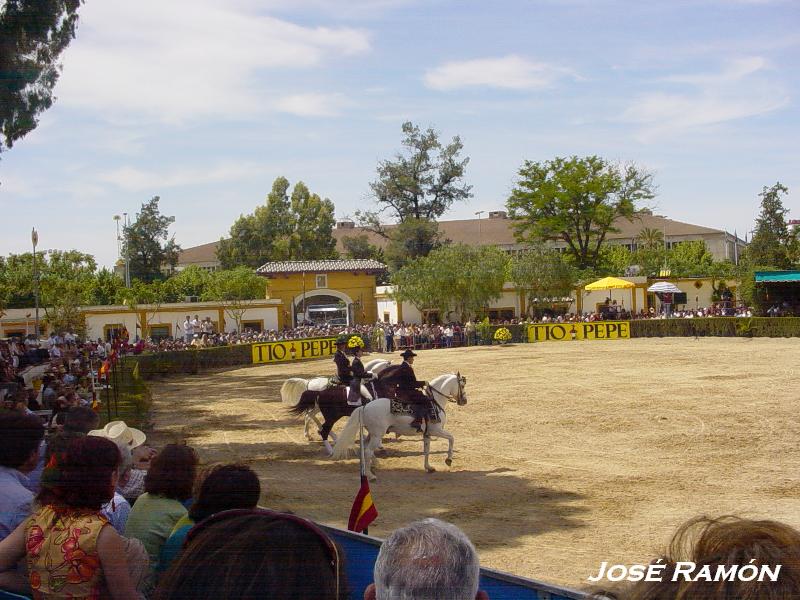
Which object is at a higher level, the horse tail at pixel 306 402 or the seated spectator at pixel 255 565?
the seated spectator at pixel 255 565

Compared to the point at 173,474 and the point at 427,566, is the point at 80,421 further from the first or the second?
the point at 427,566

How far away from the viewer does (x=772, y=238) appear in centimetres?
5416

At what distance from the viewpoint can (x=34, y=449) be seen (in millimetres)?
4398

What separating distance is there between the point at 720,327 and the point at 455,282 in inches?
613

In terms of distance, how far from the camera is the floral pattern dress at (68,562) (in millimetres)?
3070

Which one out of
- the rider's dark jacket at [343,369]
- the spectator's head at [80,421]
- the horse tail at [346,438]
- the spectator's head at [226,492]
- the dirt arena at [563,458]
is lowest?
the dirt arena at [563,458]

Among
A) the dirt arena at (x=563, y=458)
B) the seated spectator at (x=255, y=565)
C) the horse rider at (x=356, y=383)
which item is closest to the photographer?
the seated spectator at (x=255, y=565)

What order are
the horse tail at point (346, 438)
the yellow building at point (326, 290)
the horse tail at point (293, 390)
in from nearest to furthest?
the horse tail at point (346, 438) < the horse tail at point (293, 390) < the yellow building at point (326, 290)

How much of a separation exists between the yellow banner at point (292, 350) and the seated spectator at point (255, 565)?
120ft

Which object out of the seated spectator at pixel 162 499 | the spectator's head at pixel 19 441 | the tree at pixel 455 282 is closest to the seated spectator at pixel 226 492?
the seated spectator at pixel 162 499

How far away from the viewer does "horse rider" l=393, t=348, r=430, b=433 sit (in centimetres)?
1286

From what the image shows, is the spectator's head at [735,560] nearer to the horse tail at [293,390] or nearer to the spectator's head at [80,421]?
the spectator's head at [80,421]

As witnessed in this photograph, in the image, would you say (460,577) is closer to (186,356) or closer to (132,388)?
(132,388)

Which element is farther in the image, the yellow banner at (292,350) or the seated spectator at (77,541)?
the yellow banner at (292,350)
